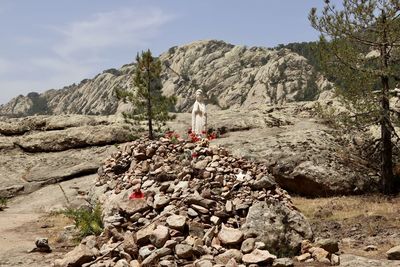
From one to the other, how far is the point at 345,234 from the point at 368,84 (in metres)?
8.33

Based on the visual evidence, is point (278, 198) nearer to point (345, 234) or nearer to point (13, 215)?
point (345, 234)

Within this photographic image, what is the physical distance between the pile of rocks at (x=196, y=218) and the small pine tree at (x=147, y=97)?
1418cm

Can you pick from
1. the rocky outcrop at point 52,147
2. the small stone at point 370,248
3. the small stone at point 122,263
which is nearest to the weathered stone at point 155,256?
the small stone at point 122,263

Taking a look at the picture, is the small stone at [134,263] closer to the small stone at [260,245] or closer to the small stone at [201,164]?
the small stone at [260,245]

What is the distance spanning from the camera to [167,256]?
9242 mm

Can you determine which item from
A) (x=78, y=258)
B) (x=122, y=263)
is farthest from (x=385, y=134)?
(x=78, y=258)

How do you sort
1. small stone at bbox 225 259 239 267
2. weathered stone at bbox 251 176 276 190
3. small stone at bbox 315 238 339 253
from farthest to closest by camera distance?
1. weathered stone at bbox 251 176 276 190
2. small stone at bbox 315 238 339 253
3. small stone at bbox 225 259 239 267

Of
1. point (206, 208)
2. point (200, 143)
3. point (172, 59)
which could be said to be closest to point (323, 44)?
point (200, 143)

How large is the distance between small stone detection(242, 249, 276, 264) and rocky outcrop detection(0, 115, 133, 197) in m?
20.8

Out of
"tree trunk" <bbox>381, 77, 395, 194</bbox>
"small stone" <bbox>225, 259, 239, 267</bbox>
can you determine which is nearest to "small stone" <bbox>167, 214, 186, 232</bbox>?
"small stone" <bbox>225, 259, 239, 267</bbox>

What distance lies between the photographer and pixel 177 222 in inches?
401

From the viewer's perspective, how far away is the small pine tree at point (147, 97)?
1104 inches

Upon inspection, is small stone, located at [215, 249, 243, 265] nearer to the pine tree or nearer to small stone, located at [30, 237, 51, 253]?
small stone, located at [30, 237, 51, 253]

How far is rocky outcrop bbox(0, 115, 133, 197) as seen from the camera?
28094 millimetres
